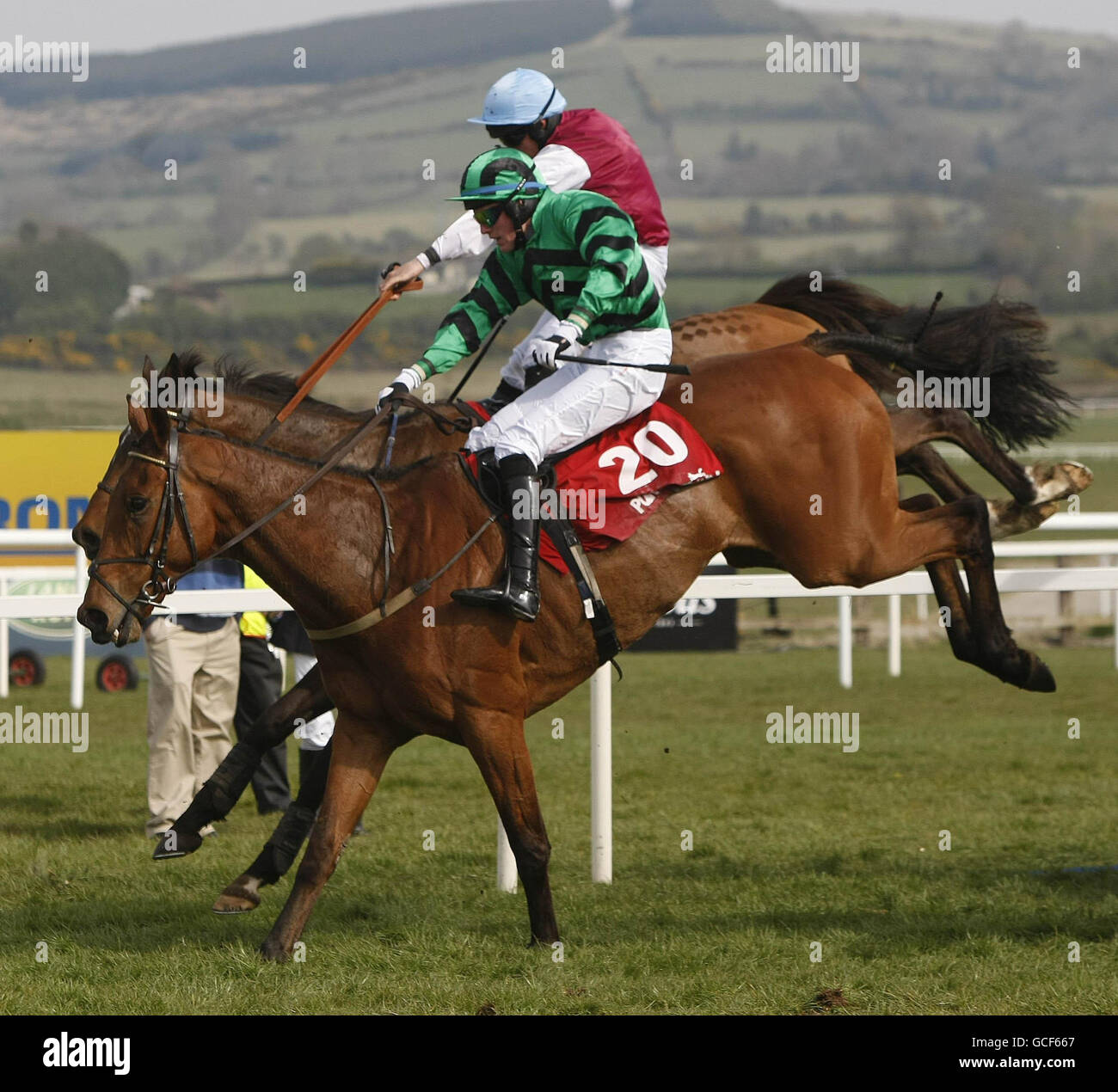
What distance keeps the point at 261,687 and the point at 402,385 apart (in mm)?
3154

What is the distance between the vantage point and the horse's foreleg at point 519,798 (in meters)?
4.38

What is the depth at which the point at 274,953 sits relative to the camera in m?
4.42

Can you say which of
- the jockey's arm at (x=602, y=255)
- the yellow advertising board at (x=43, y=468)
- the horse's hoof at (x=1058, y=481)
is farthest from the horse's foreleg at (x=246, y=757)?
the yellow advertising board at (x=43, y=468)

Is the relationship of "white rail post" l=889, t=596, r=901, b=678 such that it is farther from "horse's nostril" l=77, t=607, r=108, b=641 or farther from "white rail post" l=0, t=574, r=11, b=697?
"horse's nostril" l=77, t=607, r=108, b=641

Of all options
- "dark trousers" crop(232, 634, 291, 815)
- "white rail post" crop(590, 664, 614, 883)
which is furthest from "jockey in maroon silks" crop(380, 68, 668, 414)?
"dark trousers" crop(232, 634, 291, 815)

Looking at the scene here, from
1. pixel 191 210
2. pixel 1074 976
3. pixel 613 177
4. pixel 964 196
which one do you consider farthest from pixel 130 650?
pixel 964 196

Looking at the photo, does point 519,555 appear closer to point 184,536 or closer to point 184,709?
point 184,536

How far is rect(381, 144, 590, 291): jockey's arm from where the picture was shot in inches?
193

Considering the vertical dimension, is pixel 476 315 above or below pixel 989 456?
above

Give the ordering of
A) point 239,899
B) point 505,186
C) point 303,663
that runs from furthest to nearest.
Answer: point 303,663, point 239,899, point 505,186

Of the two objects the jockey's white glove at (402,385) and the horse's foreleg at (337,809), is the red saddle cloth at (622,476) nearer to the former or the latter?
the jockey's white glove at (402,385)

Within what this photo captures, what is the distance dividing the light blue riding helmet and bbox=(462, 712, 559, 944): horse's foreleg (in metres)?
1.78

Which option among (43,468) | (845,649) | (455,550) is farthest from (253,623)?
(43,468)

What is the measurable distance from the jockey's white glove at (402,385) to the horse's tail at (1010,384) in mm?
1704
